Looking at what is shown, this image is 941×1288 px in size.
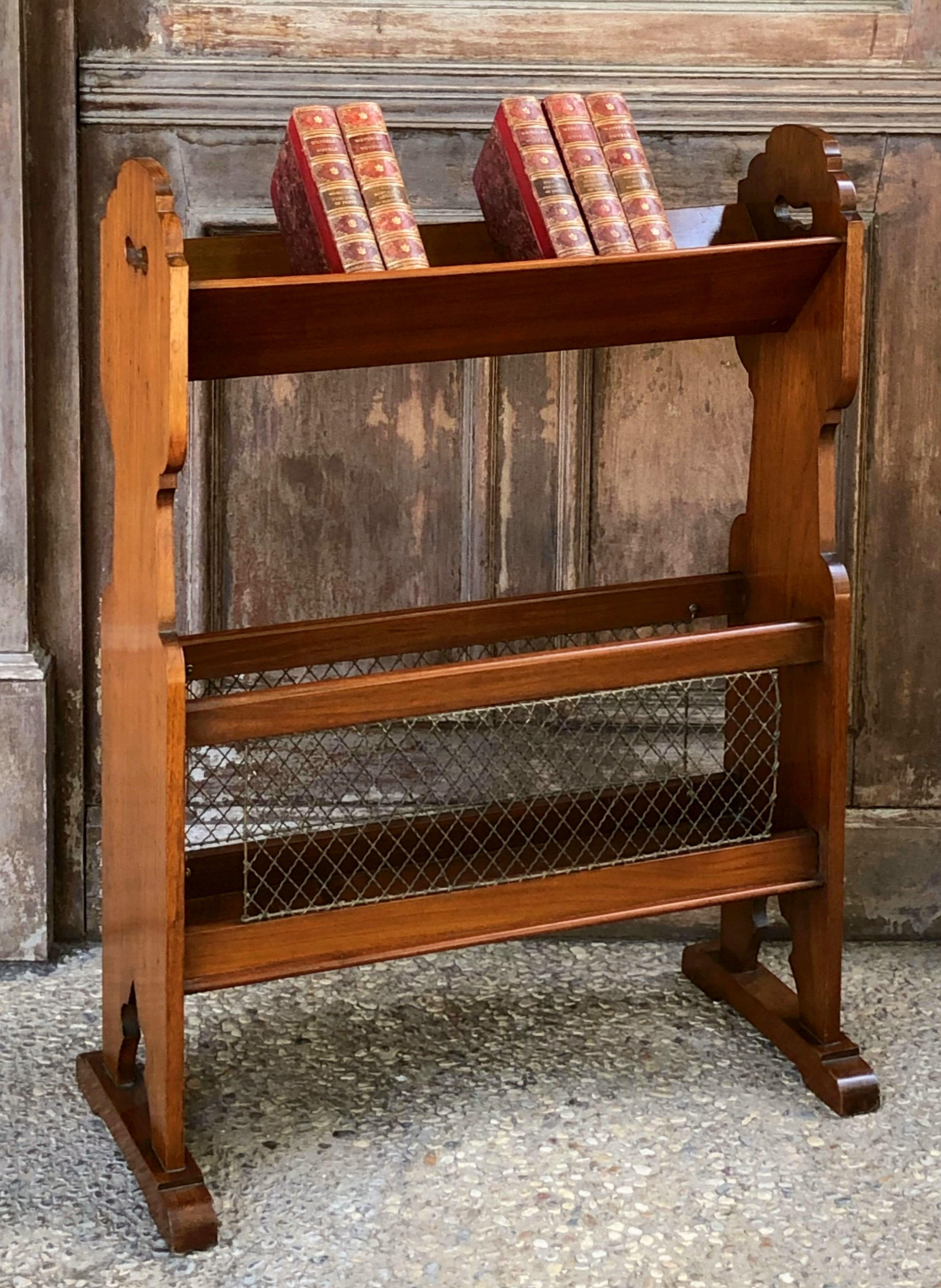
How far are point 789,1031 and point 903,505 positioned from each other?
2.79ft

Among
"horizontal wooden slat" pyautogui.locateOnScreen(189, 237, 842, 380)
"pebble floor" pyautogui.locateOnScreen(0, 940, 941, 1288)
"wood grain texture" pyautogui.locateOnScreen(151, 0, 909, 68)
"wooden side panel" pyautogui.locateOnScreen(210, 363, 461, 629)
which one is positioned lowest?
"pebble floor" pyautogui.locateOnScreen(0, 940, 941, 1288)

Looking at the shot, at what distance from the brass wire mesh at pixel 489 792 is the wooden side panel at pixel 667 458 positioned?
0.14 metres

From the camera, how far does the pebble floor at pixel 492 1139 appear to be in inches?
74.4

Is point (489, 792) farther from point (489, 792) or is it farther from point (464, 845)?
point (464, 845)

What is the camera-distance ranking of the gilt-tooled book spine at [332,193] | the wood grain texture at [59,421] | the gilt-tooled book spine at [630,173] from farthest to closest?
1. the wood grain texture at [59,421]
2. the gilt-tooled book spine at [630,173]
3. the gilt-tooled book spine at [332,193]

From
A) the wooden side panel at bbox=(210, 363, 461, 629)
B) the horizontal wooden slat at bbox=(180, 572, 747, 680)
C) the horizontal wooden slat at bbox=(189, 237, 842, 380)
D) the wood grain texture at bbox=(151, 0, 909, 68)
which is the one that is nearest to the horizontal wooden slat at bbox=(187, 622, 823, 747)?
the horizontal wooden slat at bbox=(180, 572, 747, 680)

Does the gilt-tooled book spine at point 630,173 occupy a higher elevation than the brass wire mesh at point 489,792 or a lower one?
higher

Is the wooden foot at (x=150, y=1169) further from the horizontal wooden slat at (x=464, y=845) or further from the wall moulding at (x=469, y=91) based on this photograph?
the wall moulding at (x=469, y=91)

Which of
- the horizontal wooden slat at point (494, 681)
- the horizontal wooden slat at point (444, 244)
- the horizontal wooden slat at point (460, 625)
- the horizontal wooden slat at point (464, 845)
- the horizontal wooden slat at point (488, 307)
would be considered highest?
the horizontal wooden slat at point (444, 244)

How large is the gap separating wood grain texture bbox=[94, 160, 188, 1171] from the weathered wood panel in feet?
3.95

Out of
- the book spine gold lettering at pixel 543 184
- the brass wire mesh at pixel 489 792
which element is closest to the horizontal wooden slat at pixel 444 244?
Result: the book spine gold lettering at pixel 543 184

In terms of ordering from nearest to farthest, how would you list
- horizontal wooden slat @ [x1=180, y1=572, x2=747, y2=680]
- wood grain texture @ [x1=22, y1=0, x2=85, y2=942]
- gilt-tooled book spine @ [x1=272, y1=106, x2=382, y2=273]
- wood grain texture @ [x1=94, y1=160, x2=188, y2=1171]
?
wood grain texture @ [x1=94, y1=160, x2=188, y2=1171]
gilt-tooled book spine @ [x1=272, y1=106, x2=382, y2=273]
horizontal wooden slat @ [x1=180, y1=572, x2=747, y2=680]
wood grain texture @ [x1=22, y1=0, x2=85, y2=942]

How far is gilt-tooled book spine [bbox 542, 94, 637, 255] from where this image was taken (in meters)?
1.99

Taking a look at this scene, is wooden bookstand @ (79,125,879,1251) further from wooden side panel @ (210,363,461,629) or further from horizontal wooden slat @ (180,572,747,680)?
wooden side panel @ (210,363,461,629)
